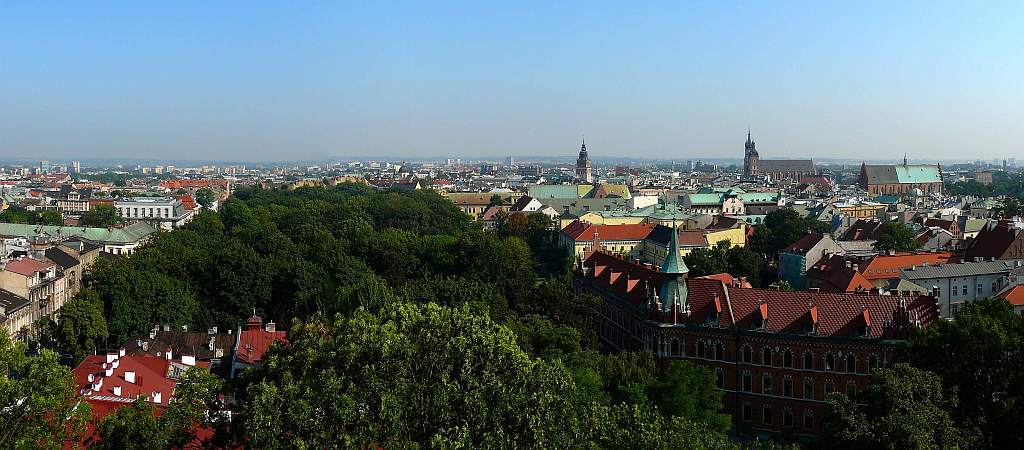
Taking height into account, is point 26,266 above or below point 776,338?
above

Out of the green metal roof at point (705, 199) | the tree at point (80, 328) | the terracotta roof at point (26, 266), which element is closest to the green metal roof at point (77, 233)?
the terracotta roof at point (26, 266)

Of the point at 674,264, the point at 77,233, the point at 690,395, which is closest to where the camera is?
the point at 690,395

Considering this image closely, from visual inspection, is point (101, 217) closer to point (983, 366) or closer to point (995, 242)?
point (995, 242)

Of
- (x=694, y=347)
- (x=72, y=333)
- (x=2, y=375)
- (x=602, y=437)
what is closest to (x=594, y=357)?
(x=694, y=347)

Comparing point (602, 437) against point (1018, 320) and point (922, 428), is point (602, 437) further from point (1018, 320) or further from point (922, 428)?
point (1018, 320)

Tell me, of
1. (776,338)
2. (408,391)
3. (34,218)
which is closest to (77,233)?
(34,218)

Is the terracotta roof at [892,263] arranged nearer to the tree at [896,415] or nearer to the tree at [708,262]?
the tree at [708,262]
